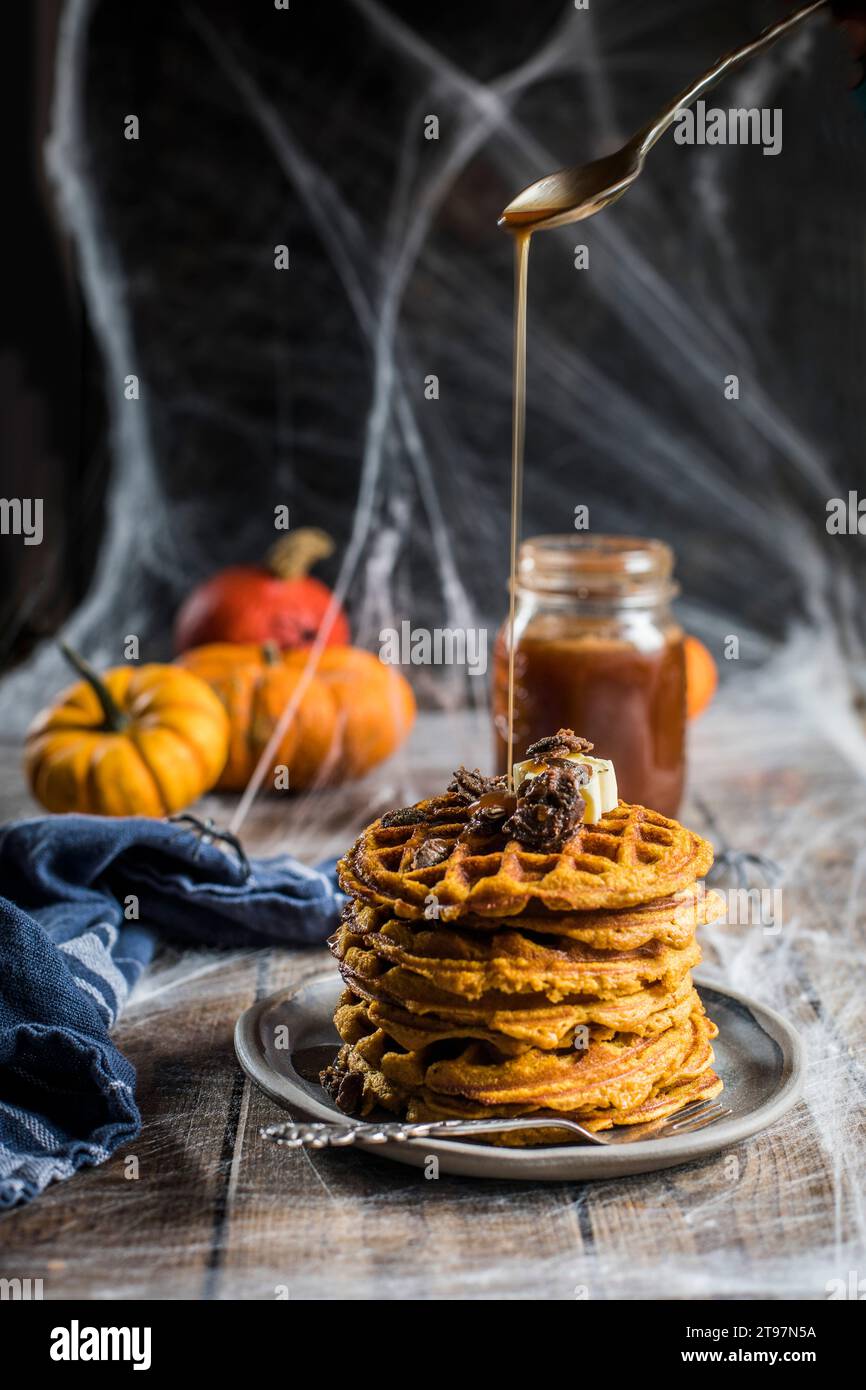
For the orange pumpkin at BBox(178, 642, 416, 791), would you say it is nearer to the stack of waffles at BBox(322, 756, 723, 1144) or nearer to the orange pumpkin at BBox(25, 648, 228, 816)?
the orange pumpkin at BBox(25, 648, 228, 816)

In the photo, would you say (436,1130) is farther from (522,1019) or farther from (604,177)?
(604,177)

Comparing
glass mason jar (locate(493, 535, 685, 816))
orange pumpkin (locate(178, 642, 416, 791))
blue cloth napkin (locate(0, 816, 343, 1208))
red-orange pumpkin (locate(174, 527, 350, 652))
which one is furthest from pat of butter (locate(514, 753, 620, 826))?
red-orange pumpkin (locate(174, 527, 350, 652))

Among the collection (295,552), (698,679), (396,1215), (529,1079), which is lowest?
(396,1215)

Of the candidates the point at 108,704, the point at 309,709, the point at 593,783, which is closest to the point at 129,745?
the point at 108,704

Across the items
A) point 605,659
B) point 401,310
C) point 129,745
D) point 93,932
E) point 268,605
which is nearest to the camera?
point 93,932

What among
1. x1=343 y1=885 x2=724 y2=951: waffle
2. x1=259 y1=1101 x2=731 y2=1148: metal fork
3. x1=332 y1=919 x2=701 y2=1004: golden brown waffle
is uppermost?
x1=343 y1=885 x2=724 y2=951: waffle

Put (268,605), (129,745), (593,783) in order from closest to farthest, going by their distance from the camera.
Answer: (593,783)
(129,745)
(268,605)
